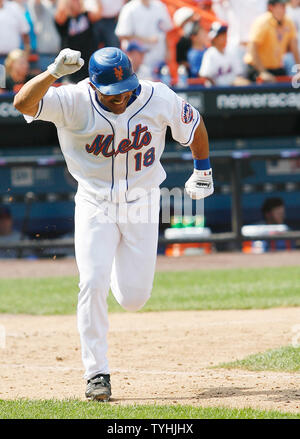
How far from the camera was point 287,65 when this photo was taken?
42.2 feet

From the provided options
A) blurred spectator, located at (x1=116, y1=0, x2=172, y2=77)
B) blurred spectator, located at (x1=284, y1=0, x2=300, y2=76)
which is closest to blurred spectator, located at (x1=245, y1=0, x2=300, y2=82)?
blurred spectator, located at (x1=284, y1=0, x2=300, y2=76)

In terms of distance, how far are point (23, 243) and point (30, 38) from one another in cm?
299

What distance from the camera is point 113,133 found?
187 inches

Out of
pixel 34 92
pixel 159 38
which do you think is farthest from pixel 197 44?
pixel 34 92

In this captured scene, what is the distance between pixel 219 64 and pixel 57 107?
Answer: 25.8ft

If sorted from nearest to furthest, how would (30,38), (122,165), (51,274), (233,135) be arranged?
(122,165) → (51,274) → (30,38) → (233,135)

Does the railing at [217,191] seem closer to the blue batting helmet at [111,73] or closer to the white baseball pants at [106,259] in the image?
the white baseball pants at [106,259]

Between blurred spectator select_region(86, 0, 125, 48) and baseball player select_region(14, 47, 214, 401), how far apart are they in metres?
7.44

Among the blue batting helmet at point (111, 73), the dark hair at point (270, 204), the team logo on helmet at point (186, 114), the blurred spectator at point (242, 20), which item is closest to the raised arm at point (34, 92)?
the blue batting helmet at point (111, 73)

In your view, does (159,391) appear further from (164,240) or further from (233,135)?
(233,135)

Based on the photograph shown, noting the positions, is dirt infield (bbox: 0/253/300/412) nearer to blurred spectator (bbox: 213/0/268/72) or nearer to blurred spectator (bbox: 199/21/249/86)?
blurred spectator (bbox: 199/21/249/86)

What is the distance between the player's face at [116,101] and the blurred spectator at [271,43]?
7.78 metres

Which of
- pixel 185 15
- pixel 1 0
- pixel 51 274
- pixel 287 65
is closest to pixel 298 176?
pixel 287 65

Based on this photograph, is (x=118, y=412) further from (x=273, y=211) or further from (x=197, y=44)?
(x=273, y=211)
